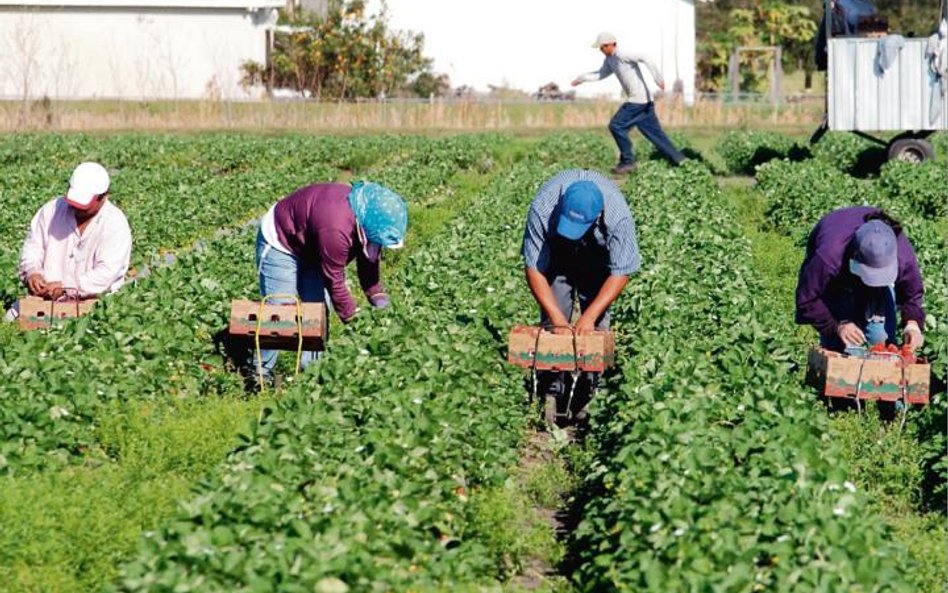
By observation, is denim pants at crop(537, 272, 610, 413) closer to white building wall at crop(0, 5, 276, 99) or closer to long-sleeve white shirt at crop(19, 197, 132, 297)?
long-sleeve white shirt at crop(19, 197, 132, 297)

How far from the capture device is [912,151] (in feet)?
77.4

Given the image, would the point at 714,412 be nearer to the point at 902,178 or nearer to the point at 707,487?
the point at 707,487

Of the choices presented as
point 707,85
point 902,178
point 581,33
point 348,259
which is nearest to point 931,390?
point 348,259

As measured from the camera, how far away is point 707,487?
6.09m

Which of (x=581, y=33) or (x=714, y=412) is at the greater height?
(x=581, y=33)

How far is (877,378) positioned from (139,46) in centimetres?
4513

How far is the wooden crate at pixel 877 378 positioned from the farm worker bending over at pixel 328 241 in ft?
8.02

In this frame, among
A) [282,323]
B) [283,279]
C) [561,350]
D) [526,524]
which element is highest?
[283,279]

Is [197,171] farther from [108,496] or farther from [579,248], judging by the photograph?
[108,496]

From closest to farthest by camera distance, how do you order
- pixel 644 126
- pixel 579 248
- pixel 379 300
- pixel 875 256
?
pixel 875 256
pixel 579 248
pixel 379 300
pixel 644 126

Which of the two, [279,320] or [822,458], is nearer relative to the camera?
[822,458]

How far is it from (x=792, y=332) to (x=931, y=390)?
176cm

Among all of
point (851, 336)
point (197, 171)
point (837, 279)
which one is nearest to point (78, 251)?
point (837, 279)

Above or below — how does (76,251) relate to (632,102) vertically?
below
